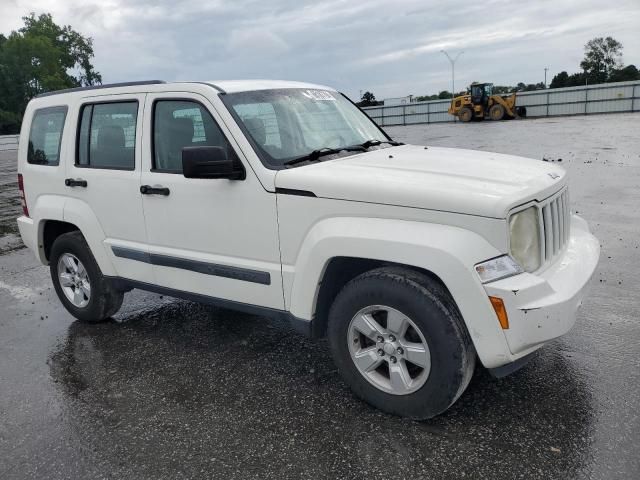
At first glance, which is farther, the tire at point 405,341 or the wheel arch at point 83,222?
the wheel arch at point 83,222

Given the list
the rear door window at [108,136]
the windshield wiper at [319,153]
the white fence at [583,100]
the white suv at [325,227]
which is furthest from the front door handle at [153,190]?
the white fence at [583,100]

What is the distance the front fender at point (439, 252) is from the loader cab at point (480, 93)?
114 ft

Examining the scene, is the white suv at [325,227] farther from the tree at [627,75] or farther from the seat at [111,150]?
the tree at [627,75]

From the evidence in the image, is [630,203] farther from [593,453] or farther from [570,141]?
[570,141]

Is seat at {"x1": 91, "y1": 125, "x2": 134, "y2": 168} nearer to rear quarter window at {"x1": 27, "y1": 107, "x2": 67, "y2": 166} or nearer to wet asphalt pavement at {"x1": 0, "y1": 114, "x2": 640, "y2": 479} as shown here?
rear quarter window at {"x1": 27, "y1": 107, "x2": 67, "y2": 166}

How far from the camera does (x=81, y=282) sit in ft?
16.7

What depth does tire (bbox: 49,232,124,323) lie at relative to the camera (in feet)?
16.1

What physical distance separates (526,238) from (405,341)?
859 mm

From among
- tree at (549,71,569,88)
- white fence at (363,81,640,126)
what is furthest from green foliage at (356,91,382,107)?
tree at (549,71,569,88)

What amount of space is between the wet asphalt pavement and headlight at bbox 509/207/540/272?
0.91m

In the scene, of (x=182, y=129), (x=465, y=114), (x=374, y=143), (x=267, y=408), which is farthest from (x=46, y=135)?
(x=465, y=114)

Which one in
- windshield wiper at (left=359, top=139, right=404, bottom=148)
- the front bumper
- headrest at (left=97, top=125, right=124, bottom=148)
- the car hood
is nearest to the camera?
the front bumper

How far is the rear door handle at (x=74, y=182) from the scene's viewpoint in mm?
4656

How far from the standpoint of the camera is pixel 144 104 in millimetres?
4238
